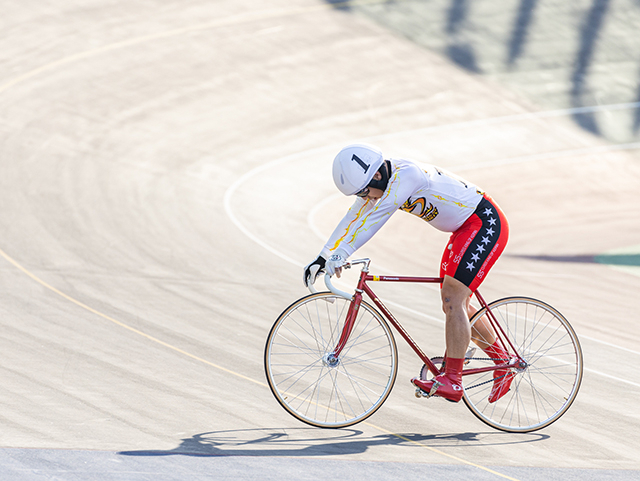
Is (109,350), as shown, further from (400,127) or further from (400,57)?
(400,57)

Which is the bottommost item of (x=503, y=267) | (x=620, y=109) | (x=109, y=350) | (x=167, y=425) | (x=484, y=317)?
(x=620, y=109)

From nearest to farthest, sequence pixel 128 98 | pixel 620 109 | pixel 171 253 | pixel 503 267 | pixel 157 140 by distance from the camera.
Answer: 1. pixel 171 253
2. pixel 503 267
3. pixel 157 140
4. pixel 128 98
5. pixel 620 109

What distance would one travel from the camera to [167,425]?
5270mm

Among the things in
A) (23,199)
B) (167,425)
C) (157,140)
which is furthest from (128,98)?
(167,425)

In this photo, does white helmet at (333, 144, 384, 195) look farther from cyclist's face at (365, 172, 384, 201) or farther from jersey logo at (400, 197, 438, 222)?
jersey logo at (400, 197, 438, 222)

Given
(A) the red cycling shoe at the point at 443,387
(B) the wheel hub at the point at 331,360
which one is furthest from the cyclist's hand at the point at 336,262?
(A) the red cycling shoe at the point at 443,387

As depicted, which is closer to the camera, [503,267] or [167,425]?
[167,425]

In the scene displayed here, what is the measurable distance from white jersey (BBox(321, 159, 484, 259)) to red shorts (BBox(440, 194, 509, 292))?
0.22ft

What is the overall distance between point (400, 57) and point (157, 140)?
9.71 metres

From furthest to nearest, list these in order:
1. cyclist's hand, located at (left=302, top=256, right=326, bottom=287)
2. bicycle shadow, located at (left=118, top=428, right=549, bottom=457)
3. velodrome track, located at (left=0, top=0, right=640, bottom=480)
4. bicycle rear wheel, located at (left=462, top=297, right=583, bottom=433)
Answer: bicycle rear wheel, located at (left=462, top=297, right=583, bottom=433)
velodrome track, located at (left=0, top=0, right=640, bottom=480)
cyclist's hand, located at (left=302, top=256, right=326, bottom=287)
bicycle shadow, located at (left=118, top=428, right=549, bottom=457)

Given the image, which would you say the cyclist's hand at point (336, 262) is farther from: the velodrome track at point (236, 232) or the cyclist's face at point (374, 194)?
the velodrome track at point (236, 232)

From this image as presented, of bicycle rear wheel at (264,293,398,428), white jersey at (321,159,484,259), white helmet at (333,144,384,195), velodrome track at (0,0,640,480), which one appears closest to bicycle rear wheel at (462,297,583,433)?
velodrome track at (0,0,640,480)

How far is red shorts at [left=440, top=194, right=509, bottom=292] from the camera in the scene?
522cm

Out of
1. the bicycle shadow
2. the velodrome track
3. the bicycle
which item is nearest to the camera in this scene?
the bicycle shadow
